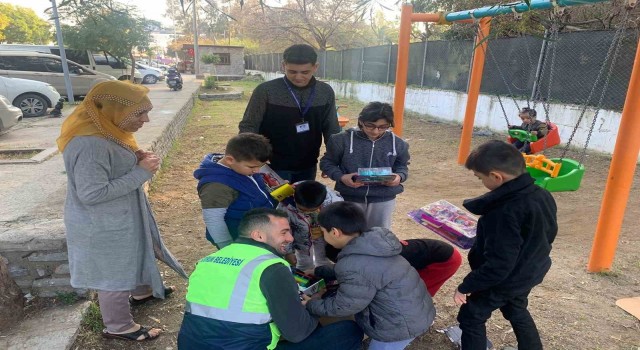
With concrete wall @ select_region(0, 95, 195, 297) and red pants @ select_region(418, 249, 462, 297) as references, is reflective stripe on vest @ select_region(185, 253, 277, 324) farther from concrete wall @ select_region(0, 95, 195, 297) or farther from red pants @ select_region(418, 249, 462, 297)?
concrete wall @ select_region(0, 95, 195, 297)

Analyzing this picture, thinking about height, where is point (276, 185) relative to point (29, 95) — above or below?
above

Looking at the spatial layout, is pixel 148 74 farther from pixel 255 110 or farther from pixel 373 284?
pixel 373 284

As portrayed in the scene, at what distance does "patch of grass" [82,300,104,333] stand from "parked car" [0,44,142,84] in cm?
1490

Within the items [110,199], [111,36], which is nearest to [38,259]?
[110,199]

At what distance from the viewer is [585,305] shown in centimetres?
288

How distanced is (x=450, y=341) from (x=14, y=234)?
2.77 m

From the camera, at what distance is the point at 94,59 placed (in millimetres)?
16141

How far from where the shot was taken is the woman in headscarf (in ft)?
6.32

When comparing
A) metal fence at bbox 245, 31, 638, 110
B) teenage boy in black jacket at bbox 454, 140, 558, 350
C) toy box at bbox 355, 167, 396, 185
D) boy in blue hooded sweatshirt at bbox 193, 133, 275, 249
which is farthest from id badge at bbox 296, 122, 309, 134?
metal fence at bbox 245, 31, 638, 110

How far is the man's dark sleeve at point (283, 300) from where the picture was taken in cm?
162

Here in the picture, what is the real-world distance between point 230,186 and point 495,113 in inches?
362

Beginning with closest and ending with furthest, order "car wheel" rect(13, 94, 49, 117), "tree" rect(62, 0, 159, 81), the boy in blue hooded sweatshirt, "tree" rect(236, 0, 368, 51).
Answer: the boy in blue hooded sweatshirt, "car wheel" rect(13, 94, 49, 117), "tree" rect(62, 0, 159, 81), "tree" rect(236, 0, 368, 51)

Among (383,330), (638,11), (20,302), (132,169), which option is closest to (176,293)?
(20,302)

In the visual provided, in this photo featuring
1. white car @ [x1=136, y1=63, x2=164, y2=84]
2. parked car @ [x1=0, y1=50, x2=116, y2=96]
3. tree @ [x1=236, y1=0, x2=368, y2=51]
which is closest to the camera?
parked car @ [x1=0, y1=50, x2=116, y2=96]
